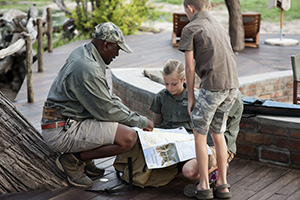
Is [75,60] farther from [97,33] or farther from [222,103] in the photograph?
[222,103]

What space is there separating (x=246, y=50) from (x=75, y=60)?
7.00 meters

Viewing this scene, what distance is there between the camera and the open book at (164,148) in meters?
3.63

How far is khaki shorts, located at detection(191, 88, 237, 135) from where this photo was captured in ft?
10.8

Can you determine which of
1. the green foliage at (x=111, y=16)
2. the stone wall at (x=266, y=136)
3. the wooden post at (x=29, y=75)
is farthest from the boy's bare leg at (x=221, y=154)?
the green foliage at (x=111, y=16)

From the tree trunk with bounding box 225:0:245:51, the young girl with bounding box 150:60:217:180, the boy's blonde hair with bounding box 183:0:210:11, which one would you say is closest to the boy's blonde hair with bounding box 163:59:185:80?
the young girl with bounding box 150:60:217:180

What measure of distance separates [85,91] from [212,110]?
2.92 ft

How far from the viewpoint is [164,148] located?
367cm

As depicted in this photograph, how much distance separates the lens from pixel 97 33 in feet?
11.8

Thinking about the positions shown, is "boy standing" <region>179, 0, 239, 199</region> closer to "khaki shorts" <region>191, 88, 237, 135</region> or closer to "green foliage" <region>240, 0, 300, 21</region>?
"khaki shorts" <region>191, 88, 237, 135</region>

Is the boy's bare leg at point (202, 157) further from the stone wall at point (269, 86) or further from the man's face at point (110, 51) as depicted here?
the stone wall at point (269, 86)

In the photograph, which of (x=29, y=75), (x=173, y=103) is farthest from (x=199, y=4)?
(x=29, y=75)

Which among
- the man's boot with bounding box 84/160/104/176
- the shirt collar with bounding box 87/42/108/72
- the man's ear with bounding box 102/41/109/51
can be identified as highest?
the man's ear with bounding box 102/41/109/51

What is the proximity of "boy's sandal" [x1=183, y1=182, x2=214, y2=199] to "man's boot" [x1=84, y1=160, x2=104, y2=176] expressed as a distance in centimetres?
75

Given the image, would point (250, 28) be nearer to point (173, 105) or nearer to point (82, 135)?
point (173, 105)
